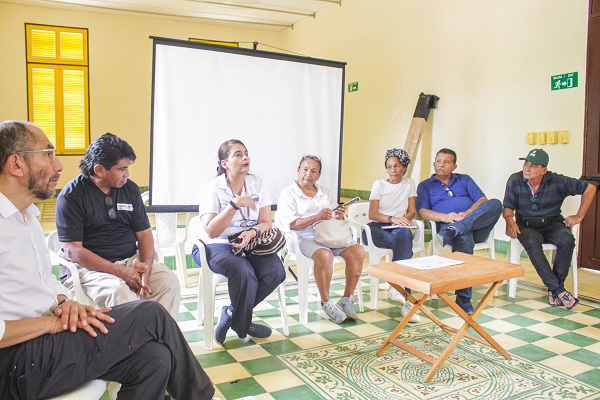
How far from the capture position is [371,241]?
150 inches

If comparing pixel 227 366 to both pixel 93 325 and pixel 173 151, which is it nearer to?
pixel 93 325

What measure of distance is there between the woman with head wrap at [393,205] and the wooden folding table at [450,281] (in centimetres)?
88

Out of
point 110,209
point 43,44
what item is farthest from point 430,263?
point 43,44

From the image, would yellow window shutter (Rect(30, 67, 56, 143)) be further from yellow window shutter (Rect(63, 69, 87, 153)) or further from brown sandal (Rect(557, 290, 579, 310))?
brown sandal (Rect(557, 290, 579, 310))

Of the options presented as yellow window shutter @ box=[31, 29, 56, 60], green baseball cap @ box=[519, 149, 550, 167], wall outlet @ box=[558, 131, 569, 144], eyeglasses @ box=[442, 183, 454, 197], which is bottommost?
eyeglasses @ box=[442, 183, 454, 197]

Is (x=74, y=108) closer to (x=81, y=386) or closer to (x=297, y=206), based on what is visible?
(x=297, y=206)

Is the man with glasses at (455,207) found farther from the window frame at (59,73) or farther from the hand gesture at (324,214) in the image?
the window frame at (59,73)

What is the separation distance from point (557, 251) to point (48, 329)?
11.8ft

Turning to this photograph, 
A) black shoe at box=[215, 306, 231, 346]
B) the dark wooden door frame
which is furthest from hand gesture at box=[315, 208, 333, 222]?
the dark wooden door frame

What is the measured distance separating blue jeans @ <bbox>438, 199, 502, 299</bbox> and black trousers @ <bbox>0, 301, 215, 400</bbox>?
8.53 ft

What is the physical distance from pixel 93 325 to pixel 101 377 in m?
0.17

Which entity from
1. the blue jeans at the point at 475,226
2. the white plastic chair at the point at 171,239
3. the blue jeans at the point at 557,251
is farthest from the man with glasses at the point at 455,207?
the white plastic chair at the point at 171,239

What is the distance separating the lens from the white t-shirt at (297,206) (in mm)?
3525

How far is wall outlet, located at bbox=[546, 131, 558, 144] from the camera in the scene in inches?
181
